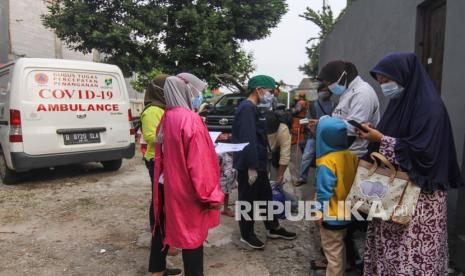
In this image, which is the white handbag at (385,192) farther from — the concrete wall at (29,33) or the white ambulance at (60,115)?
the concrete wall at (29,33)

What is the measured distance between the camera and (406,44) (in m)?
4.32

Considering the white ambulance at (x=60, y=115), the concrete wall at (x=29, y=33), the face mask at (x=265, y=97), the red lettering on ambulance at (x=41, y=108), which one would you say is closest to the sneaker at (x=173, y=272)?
the face mask at (x=265, y=97)

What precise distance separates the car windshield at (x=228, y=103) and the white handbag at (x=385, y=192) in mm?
6249

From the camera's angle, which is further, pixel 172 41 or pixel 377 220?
pixel 172 41

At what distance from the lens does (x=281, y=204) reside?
3.94m

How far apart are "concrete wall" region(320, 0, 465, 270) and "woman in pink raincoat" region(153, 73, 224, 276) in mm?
1927

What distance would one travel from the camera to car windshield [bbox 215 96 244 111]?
852 centimetres

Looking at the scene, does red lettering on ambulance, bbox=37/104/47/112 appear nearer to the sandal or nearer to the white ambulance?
the white ambulance

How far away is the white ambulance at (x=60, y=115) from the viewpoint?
5.59m

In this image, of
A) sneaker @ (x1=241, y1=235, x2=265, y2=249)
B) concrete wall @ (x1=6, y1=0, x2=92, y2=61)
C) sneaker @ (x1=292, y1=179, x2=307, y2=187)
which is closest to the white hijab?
sneaker @ (x1=241, y1=235, x2=265, y2=249)

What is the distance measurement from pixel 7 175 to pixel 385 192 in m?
6.05

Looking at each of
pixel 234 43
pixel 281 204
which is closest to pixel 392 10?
pixel 281 204

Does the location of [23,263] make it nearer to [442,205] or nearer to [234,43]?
[442,205]

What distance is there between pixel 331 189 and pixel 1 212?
14.4 ft
